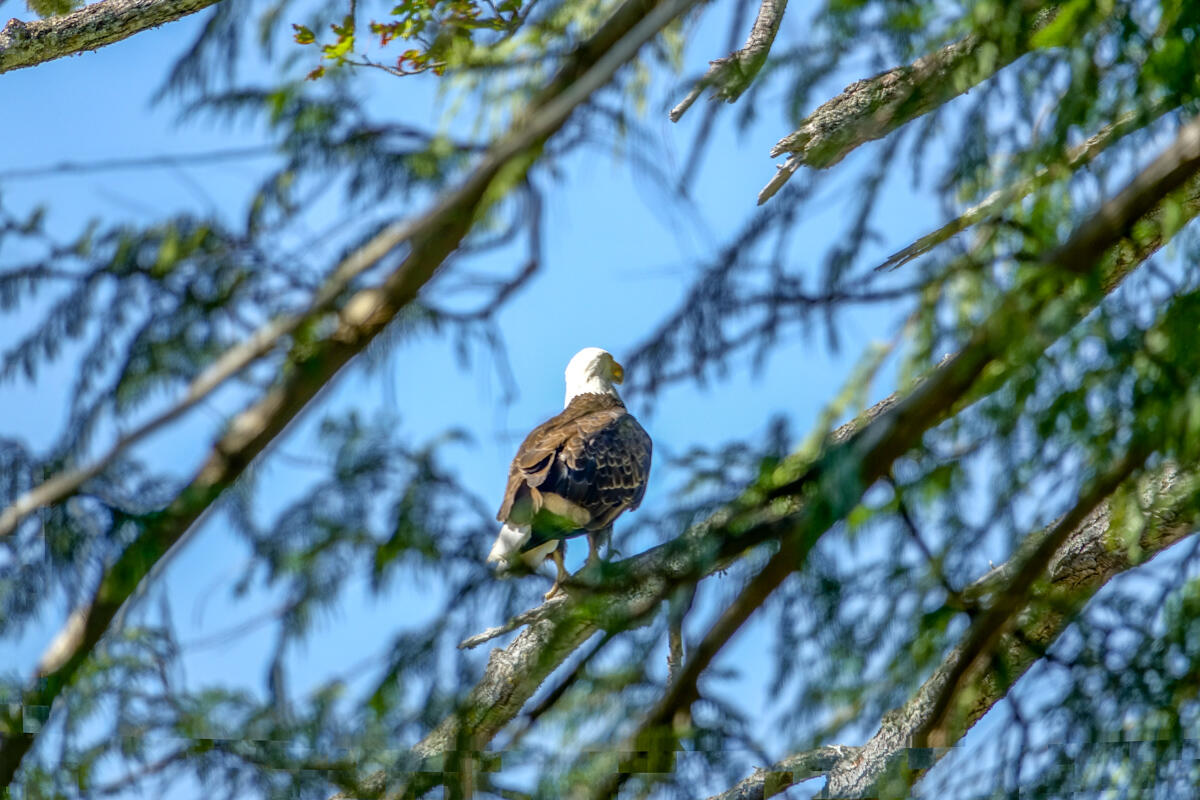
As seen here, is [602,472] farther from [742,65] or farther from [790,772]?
[742,65]

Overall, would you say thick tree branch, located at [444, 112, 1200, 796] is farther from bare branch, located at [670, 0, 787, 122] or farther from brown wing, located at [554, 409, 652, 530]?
brown wing, located at [554, 409, 652, 530]

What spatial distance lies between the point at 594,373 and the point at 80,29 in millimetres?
2648

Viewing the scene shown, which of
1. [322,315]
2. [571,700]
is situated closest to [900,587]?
[571,700]

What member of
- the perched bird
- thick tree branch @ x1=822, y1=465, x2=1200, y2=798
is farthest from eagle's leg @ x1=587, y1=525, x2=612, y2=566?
thick tree branch @ x1=822, y1=465, x2=1200, y2=798

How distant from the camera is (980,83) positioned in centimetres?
210

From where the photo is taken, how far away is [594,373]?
5938 millimetres

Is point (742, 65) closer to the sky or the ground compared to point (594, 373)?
closer to the ground

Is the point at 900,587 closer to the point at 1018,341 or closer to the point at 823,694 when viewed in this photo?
the point at 823,694

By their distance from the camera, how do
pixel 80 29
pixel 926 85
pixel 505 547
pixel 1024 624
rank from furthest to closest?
pixel 80 29 → pixel 505 547 → pixel 1024 624 → pixel 926 85

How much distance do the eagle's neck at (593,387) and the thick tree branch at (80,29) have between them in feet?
7.79

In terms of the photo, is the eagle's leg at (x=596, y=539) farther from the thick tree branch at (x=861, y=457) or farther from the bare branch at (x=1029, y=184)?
the thick tree branch at (x=861, y=457)

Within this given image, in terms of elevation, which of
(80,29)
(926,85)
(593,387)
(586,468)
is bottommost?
(926,85)

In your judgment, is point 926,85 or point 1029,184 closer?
point 1029,184

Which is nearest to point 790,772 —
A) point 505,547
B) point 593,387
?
point 505,547
